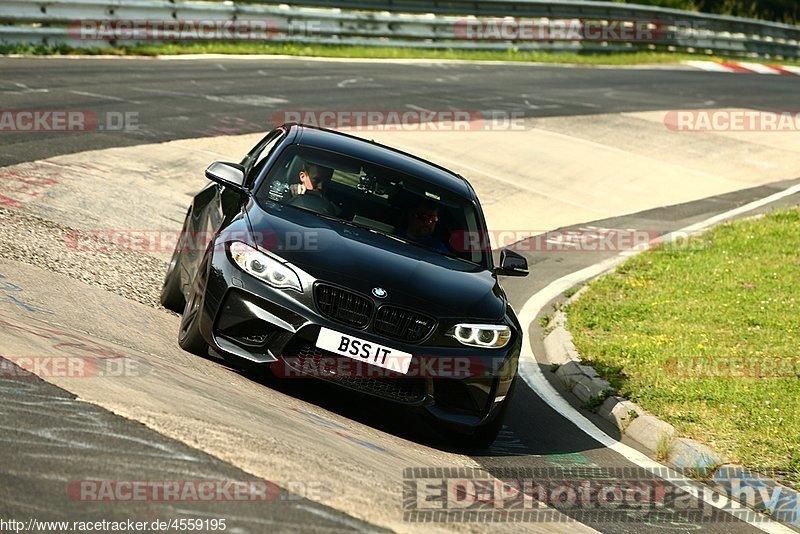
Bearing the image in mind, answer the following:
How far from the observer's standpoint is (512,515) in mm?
6016

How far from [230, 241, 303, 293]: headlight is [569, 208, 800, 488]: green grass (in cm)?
312

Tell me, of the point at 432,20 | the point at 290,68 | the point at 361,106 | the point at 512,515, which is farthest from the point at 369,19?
the point at 512,515

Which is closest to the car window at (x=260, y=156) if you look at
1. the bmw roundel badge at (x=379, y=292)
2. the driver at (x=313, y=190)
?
the driver at (x=313, y=190)

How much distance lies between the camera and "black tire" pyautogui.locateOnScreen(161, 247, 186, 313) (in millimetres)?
9102

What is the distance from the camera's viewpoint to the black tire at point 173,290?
9.10m

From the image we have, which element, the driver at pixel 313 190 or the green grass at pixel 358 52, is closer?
the driver at pixel 313 190

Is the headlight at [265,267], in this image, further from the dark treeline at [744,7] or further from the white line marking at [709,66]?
the dark treeline at [744,7]

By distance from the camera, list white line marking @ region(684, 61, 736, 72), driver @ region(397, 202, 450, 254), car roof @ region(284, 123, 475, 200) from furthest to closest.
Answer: white line marking @ region(684, 61, 736, 72), car roof @ region(284, 123, 475, 200), driver @ region(397, 202, 450, 254)

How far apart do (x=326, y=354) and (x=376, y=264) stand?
73 cm

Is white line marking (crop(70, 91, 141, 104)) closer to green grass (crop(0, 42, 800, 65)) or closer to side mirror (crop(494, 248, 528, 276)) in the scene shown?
green grass (crop(0, 42, 800, 65))

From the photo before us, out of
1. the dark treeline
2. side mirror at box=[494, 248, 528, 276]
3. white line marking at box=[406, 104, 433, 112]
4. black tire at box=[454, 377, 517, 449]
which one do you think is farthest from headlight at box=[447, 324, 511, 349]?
the dark treeline

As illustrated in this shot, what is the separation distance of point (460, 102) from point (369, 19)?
760cm

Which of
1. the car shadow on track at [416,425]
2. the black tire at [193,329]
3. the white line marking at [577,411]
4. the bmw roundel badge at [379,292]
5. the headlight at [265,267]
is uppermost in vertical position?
the headlight at [265,267]

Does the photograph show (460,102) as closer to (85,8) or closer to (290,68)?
(290,68)
